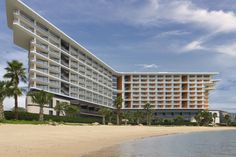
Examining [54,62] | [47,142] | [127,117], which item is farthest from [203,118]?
[47,142]

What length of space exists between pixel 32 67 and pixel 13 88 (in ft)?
123

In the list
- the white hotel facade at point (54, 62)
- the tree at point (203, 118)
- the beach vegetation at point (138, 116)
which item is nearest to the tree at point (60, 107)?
the white hotel facade at point (54, 62)

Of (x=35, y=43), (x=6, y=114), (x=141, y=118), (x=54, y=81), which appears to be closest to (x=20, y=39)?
(x=35, y=43)

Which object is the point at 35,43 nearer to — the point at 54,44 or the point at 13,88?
the point at 54,44

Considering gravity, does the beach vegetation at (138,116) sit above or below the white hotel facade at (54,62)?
below

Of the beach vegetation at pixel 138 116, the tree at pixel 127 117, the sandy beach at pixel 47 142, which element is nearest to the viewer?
the sandy beach at pixel 47 142

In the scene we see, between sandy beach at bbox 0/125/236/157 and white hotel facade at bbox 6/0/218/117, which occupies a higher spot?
white hotel facade at bbox 6/0/218/117

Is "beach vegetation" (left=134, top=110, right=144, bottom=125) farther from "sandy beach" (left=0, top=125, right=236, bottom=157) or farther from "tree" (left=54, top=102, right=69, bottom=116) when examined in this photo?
"sandy beach" (left=0, top=125, right=236, bottom=157)

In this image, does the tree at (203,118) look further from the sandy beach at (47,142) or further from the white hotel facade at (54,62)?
the sandy beach at (47,142)

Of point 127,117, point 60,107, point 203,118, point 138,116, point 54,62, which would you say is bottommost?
point 203,118

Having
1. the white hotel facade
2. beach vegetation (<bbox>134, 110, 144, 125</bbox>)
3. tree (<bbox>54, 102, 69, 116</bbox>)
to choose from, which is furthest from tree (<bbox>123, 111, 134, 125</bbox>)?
tree (<bbox>54, 102, 69, 116</bbox>)

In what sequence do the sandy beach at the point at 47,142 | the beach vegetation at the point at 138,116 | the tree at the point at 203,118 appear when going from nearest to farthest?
the sandy beach at the point at 47,142 → the beach vegetation at the point at 138,116 → the tree at the point at 203,118

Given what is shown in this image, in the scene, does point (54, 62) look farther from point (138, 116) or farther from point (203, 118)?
point (203, 118)

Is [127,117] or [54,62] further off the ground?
[54,62]
